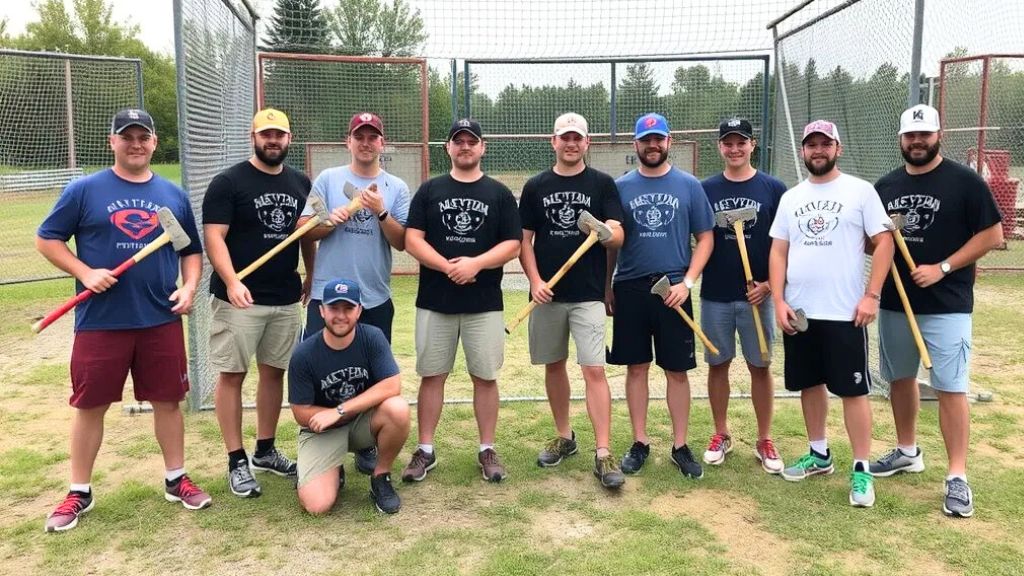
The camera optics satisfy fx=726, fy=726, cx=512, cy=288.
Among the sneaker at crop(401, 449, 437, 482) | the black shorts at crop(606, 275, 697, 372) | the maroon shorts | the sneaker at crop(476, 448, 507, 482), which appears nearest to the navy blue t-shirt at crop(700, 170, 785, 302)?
the black shorts at crop(606, 275, 697, 372)

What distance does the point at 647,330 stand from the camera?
423 cm

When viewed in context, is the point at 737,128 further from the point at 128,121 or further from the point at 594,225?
the point at 128,121

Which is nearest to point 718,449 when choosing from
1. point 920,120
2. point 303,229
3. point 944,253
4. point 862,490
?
point 862,490

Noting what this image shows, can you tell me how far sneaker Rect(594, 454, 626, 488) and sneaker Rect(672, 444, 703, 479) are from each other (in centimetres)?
38

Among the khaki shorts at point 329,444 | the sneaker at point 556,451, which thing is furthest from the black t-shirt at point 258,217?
the sneaker at point 556,451

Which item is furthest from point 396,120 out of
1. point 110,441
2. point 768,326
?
point 768,326

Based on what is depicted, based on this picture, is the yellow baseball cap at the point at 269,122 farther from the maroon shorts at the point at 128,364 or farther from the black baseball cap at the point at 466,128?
the maroon shorts at the point at 128,364

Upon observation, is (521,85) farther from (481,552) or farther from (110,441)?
(481,552)

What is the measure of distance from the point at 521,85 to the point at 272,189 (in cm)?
706

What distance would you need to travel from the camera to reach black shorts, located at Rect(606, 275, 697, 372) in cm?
419

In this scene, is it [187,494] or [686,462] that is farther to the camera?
[686,462]

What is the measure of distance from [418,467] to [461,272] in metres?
1.18

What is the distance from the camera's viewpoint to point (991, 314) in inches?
333

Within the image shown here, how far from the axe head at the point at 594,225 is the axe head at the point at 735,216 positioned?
2.39ft
